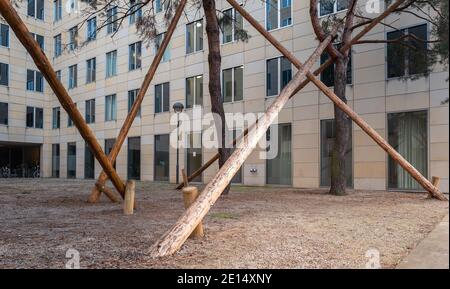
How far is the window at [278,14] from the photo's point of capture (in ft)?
73.6

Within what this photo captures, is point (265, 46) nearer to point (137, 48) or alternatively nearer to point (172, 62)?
point (172, 62)

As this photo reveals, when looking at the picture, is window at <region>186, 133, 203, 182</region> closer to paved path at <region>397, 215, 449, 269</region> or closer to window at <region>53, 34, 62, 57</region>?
paved path at <region>397, 215, 449, 269</region>

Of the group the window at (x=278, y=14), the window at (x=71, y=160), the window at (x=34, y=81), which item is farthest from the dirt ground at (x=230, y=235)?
the window at (x=34, y=81)

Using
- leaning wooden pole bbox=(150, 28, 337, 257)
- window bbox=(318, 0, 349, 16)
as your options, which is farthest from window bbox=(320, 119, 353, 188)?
leaning wooden pole bbox=(150, 28, 337, 257)

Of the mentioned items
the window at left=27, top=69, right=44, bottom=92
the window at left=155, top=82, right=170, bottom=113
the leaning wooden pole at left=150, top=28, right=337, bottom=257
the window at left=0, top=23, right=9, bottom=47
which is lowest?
the leaning wooden pole at left=150, top=28, right=337, bottom=257

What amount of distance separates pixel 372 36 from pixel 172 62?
46.2 feet

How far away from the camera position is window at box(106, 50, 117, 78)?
3353 centimetres

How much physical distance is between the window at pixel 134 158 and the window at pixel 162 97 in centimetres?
314

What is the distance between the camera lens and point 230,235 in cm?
732

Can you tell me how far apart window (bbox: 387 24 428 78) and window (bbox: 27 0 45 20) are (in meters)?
33.5

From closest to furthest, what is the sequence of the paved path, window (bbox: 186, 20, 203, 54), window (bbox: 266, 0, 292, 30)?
the paved path → window (bbox: 266, 0, 292, 30) → window (bbox: 186, 20, 203, 54)

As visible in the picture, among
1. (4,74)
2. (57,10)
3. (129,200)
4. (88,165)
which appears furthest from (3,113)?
(129,200)
